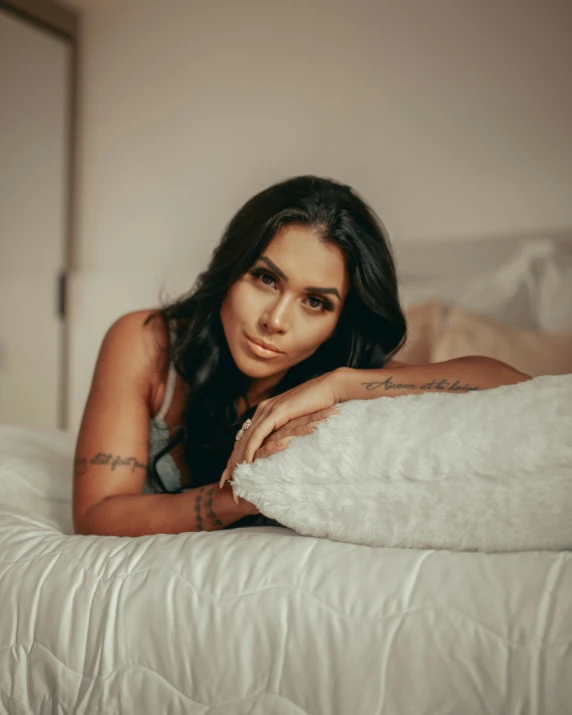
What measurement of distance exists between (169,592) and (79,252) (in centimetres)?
232

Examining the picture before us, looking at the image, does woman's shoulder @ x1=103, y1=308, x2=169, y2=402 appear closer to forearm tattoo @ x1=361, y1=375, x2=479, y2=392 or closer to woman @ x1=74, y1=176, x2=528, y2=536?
woman @ x1=74, y1=176, x2=528, y2=536

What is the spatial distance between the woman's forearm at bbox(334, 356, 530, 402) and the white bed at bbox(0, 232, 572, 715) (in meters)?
0.22

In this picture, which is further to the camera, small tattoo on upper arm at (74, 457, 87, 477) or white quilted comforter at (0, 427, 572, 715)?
small tattoo on upper arm at (74, 457, 87, 477)

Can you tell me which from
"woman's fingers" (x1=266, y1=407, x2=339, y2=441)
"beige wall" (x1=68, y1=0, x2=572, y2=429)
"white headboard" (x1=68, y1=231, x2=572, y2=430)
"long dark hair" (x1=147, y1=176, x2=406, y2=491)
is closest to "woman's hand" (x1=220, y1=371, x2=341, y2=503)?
"woman's fingers" (x1=266, y1=407, x2=339, y2=441)

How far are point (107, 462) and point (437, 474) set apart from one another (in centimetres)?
57

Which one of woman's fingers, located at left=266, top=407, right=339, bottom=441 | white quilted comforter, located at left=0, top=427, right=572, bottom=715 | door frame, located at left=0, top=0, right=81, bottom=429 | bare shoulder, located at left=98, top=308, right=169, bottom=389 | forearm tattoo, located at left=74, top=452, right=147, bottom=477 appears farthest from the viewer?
door frame, located at left=0, top=0, right=81, bottom=429

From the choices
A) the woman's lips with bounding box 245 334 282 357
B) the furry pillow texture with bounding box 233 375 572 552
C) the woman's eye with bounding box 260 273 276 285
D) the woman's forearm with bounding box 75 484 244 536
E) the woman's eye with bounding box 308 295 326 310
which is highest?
the woman's eye with bounding box 260 273 276 285

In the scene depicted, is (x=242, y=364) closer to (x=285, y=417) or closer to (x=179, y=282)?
(x=285, y=417)

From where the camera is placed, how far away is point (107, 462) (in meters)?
1.06

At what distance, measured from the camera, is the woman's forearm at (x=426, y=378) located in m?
0.92

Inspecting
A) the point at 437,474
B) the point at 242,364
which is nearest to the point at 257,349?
the point at 242,364

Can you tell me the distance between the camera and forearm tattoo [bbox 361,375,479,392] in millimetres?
927

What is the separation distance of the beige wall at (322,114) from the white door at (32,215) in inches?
5.0

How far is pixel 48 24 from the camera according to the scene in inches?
102
